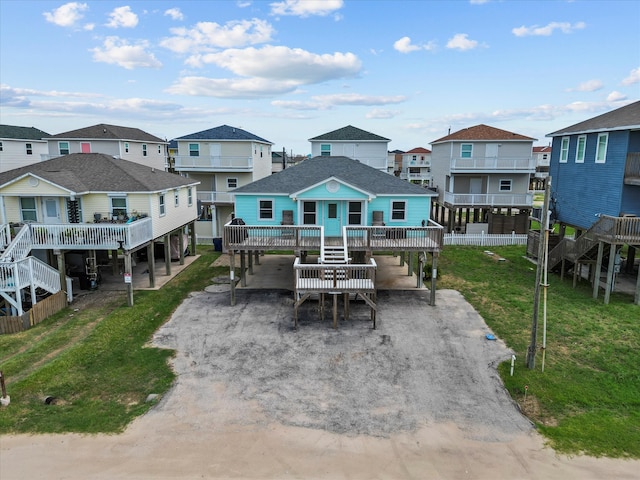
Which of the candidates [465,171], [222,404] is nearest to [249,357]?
[222,404]

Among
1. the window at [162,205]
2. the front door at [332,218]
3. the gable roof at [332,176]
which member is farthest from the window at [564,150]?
the window at [162,205]

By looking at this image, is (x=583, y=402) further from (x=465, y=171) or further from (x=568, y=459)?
(x=465, y=171)

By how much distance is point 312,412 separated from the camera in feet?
38.3

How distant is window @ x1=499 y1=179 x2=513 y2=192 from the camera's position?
115ft

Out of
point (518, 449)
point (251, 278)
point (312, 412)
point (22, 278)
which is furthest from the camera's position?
point (251, 278)

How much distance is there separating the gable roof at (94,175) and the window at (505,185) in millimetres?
24932

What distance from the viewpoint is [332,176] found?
22000mm

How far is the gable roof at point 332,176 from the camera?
74.9 ft

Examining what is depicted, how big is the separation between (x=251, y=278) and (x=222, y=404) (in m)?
13.0

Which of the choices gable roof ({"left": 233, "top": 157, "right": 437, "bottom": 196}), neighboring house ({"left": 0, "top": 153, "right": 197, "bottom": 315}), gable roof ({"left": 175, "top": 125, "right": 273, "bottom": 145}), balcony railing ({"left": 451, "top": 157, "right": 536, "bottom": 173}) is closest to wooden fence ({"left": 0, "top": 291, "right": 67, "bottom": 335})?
neighboring house ({"left": 0, "top": 153, "right": 197, "bottom": 315})

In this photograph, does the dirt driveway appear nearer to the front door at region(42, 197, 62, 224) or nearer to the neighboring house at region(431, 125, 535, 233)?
the front door at region(42, 197, 62, 224)

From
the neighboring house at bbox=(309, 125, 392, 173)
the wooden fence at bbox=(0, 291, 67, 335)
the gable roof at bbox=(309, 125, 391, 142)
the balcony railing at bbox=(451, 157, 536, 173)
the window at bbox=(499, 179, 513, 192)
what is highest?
the gable roof at bbox=(309, 125, 391, 142)

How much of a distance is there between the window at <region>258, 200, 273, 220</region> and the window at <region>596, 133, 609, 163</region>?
56.7 feet

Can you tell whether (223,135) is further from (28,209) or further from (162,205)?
(28,209)
